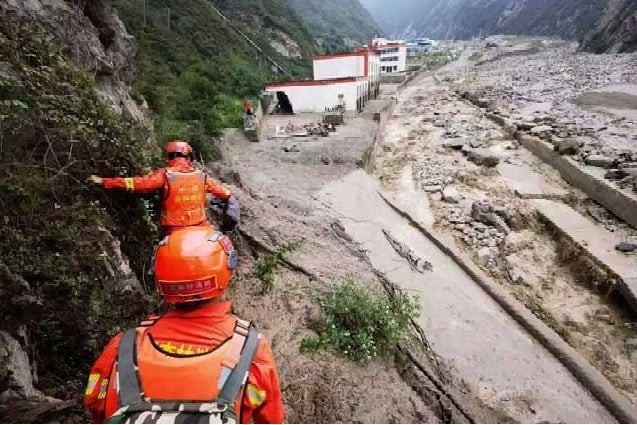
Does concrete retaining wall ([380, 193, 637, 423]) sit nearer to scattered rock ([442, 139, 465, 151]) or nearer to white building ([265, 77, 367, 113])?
scattered rock ([442, 139, 465, 151])

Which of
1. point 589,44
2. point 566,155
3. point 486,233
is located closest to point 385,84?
point 589,44

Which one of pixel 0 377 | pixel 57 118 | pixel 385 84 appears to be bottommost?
pixel 385 84

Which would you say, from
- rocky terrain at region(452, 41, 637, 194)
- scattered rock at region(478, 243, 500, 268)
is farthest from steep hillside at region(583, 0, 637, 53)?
scattered rock at region(478, 243, 500, 268)

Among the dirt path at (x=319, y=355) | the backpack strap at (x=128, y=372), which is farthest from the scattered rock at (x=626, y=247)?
the backpack strap at (x=128, y=372)

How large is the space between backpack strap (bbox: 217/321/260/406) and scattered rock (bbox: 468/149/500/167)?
15.7m

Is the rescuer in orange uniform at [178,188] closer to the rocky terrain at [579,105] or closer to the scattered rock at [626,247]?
the scattered rock at [626,247]

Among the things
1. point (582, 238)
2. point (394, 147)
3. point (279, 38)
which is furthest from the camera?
point (279, 38)

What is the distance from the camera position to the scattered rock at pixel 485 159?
1614 centimetres

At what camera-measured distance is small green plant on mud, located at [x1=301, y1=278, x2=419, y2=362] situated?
473 centimetres

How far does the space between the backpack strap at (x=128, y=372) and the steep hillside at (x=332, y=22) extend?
220 feet

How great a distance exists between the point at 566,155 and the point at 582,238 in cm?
565

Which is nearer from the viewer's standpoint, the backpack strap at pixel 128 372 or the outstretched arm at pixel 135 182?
the backpack strap at pixel 128 372

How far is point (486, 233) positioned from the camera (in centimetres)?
1118

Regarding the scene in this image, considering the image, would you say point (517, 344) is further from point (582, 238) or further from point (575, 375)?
point (582, 238)
